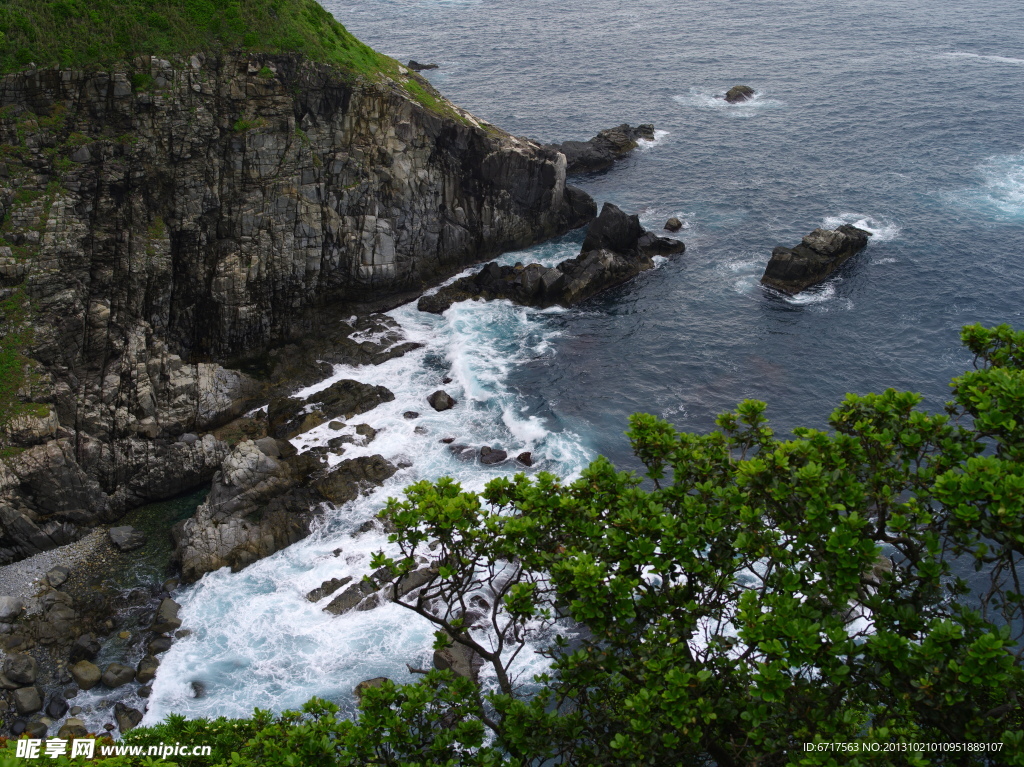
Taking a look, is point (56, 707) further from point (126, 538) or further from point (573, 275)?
point (573, 275)

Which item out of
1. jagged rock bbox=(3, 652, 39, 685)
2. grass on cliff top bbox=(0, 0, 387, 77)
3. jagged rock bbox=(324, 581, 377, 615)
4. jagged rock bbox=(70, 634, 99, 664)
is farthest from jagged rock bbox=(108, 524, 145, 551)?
grass on cliff top bbox=(0, 0, 387, 77)

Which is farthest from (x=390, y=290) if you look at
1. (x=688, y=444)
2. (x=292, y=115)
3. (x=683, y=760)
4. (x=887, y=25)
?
(x=887, y=25)

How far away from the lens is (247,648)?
40.3 m

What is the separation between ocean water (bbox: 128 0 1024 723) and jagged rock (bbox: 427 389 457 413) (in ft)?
2.38

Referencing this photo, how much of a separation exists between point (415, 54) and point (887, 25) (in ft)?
269

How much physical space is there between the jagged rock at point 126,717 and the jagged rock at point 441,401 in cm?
2715

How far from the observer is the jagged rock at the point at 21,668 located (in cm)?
3759

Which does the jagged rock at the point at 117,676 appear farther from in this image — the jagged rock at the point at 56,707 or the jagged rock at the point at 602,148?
the jagged rock at the point at 602,148

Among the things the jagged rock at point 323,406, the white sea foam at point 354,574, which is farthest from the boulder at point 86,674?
the jagged rock at point 323,406

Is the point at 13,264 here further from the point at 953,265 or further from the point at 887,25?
the point at 887,25

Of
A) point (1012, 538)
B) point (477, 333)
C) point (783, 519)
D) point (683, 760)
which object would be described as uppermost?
point (1012, 538)

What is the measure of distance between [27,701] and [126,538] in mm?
11004

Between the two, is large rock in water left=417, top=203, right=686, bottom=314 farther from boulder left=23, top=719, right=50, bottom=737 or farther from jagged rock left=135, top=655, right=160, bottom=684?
boulder left=23, top=719, right=50, bottom=737

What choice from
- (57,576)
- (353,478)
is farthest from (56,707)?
(353,478)
